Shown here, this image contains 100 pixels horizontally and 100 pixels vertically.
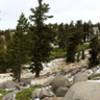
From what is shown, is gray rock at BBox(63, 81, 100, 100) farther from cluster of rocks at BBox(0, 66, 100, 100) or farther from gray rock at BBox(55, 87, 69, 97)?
gray rock at BBox(55, 87, 69, 97)

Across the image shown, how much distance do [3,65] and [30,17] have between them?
32.1 m

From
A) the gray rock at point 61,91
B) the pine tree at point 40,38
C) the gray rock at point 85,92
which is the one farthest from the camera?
the pine tree at point 40,38

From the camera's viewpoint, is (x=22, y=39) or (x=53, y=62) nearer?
(x=22, y=39)

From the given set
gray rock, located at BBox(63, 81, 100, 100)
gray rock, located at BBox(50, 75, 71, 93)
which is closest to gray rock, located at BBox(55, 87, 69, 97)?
gray rock, located at BBox(50, 75, 71, 93)

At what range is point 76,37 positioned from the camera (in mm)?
101938

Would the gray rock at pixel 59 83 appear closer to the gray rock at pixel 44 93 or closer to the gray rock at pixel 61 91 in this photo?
the gray rock at pixel 44 93

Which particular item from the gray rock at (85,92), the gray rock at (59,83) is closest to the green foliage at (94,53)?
the gray rock at (59,83)

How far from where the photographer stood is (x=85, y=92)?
17.7 m

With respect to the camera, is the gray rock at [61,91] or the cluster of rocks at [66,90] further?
the gray rock at [61,91]

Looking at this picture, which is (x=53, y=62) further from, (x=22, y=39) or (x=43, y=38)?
(x=43, y=38)

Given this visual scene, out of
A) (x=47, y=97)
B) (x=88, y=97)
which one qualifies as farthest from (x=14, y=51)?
(x=88, y=97)

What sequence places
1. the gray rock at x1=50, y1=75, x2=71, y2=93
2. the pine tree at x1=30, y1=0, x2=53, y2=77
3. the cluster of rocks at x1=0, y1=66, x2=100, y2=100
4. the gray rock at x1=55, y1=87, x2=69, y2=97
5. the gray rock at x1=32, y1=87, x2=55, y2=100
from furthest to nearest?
the pine tree at x1=30, y1=0, x2=53, y2=77 < the gray rock at x1=50, y1=75, x2=71, y2=93 < the gray rock at x1=55, y1=87, x2=69, y2=97 < the gray rock at x1=32, y1=87, x2=55, y2=100 < the cluster of rocks at x1=0, y1=66, x2=100, y2=100

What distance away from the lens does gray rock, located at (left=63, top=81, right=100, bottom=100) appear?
17500 mm

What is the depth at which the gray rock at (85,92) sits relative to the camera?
57.4 ft
